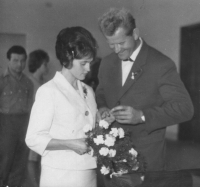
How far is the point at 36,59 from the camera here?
5.83 m

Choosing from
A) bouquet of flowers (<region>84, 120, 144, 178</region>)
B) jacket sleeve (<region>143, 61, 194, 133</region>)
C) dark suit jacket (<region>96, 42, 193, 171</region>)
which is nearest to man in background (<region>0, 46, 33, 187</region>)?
dark suit jacket (<region>96, 42, 193, 171</region>)

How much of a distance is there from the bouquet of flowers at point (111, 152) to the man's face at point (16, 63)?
2.53 meters

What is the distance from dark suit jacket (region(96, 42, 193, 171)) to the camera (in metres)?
2.69

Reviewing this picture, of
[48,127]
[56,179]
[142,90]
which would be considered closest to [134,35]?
[142,90]

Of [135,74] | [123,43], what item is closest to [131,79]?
[135,74]

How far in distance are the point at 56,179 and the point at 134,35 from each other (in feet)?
4.28

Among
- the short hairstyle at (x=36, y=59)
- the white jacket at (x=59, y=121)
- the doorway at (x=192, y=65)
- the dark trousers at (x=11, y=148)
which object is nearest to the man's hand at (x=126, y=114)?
the white jacket at (x=59, y=121)

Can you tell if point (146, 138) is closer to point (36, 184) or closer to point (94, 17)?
point (36, 184)

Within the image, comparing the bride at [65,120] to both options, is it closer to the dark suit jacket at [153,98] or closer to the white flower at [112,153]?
the white flower at [112,153]

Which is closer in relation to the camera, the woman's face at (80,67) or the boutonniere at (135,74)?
the woman's face at (80,67)

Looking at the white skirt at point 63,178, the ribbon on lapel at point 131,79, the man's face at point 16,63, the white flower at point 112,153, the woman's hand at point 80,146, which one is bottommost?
the white skirt at point 63,178

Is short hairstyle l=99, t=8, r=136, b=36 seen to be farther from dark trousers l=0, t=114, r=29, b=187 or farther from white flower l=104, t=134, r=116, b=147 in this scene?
dark trousers l=0, t=114, r=29, b=187

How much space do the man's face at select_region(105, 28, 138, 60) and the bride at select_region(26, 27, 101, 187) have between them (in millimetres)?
393

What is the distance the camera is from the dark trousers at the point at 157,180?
1.71m
